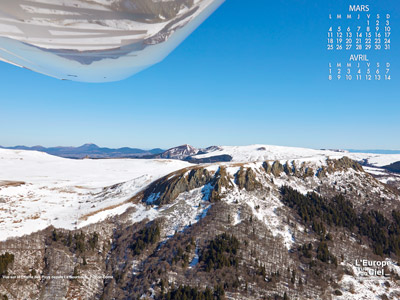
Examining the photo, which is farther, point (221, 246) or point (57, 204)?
point (57, 204)

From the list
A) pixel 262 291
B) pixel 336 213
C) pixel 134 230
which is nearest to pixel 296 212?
pixel 336 213

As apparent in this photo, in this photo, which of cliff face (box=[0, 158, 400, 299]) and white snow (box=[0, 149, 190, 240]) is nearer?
cliff face (box=[0, 158, 400, 299])

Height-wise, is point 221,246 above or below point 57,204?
below

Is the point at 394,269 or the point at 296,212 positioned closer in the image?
the point at 394,269

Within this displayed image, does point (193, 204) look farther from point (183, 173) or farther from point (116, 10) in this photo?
point (116, 10)

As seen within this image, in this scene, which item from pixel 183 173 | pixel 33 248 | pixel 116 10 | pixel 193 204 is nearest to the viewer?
pixel 116 10

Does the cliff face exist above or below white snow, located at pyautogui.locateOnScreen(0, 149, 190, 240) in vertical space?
below

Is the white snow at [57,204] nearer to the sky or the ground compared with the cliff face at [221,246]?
nearer to the sky

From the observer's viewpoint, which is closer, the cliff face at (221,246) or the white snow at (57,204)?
the cliff face at (221,246)
